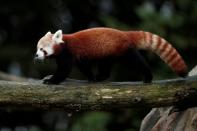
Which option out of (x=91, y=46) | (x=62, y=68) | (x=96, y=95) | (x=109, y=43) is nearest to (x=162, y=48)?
(x=109, y=43)

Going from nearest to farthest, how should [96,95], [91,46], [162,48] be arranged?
[96,95] < [162,48] < [91,46]

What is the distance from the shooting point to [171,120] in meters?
6.08

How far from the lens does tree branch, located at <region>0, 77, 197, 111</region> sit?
5613mm

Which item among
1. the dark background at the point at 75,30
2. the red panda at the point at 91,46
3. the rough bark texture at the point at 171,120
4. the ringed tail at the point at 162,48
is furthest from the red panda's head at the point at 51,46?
the dark background at the point at 75,30

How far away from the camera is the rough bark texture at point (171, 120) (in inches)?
230

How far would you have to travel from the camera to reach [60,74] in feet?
19.5

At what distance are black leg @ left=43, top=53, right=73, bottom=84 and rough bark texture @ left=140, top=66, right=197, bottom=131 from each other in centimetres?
92

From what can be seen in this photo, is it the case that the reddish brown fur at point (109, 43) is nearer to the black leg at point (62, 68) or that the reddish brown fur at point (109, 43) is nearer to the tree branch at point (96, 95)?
the black leg at point (62, 68)

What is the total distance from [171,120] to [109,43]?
834mm

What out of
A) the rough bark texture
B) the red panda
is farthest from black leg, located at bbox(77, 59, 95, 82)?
the rough bark texture

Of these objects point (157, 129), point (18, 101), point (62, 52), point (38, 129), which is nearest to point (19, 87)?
point (18, 101)

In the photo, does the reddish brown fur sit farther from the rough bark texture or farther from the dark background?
the dark background

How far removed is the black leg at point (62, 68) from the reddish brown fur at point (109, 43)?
8 cm

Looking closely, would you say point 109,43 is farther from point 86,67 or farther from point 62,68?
point 62,68
